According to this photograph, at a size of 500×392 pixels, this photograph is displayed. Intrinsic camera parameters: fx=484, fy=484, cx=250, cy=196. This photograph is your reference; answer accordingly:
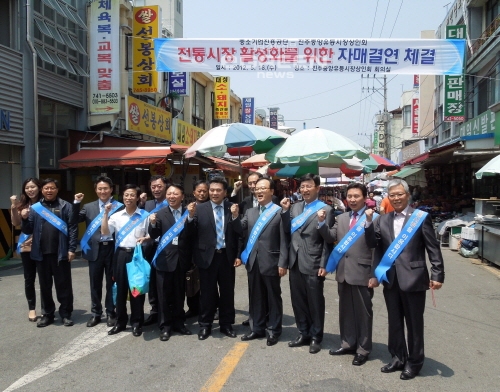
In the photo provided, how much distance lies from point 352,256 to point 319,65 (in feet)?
15.8

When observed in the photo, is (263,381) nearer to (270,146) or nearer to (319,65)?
(270,146)

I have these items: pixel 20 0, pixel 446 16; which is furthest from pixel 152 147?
pixel 446 16

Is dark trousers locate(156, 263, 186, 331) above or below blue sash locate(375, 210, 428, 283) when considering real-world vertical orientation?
below

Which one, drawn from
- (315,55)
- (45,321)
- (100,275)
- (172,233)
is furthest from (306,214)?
(315,55)

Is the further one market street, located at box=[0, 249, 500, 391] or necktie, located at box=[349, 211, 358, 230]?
necktie, located at box=[349, 211, 358, 230]

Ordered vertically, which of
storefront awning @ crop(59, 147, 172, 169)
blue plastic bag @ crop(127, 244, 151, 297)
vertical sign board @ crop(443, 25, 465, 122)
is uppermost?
vertical sign board @ crop(443, 25, 465, 122)

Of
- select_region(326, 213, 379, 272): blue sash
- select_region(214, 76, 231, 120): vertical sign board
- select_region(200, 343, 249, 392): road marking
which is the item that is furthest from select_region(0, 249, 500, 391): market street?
select_region(214, 76, 231, 120): vertical sign board

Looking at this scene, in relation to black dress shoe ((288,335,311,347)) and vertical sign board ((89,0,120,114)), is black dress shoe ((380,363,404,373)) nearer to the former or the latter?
black dress shoe ((288,335,311,347))

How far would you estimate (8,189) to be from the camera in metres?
11.9

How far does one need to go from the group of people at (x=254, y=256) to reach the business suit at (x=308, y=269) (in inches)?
0.4

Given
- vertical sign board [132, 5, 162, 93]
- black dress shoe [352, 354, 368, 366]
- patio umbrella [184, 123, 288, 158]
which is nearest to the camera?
black dress shoe [352, 354, 368, 366]

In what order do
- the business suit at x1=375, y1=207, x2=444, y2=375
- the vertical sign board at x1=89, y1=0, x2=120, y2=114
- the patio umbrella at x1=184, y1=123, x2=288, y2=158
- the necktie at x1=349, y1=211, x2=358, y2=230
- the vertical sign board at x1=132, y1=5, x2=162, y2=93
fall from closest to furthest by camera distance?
1. the business suit at x1=375, y1=207, x2=444, y2=375
2. the necktie at x1=349, y1=211, x2=358, y2=230
3. the patio umbrella at x1=184, y1=123, x2=288, y2=158
4. the vertical sign board at x1=89, y1=0, x2=120, y2=114
5. the vertical sign board at x1=132, y1=5, x2=162, y2=93

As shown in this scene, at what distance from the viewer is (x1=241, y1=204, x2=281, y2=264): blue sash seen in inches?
203

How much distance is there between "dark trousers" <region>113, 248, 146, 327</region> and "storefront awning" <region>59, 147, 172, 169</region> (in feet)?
22.4
